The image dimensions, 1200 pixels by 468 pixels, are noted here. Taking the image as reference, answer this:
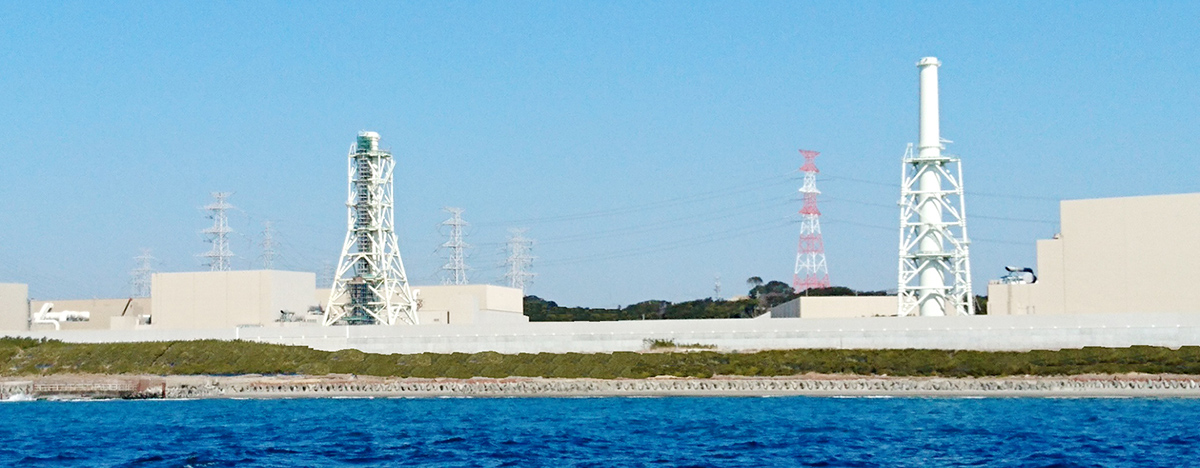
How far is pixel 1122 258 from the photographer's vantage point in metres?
64.9

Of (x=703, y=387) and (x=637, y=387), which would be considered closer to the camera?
(x=703, y=387)

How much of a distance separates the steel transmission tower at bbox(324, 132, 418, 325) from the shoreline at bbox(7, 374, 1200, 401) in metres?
14.7

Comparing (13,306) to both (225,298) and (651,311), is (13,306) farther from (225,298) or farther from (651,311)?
(651,311)

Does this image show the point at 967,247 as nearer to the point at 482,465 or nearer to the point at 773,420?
the point at 773,420

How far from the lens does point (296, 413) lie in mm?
49469

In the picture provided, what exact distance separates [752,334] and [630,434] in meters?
29.1

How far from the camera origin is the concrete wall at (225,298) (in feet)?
261

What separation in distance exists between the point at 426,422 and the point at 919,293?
34.8 m

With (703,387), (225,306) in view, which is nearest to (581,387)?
(703,387)

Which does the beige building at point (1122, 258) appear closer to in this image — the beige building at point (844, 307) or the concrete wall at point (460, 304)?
the beige building at point (844, 307)

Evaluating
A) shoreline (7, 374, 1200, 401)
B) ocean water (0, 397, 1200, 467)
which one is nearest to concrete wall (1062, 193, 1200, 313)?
shoreline (7, 374, 1200, 401)

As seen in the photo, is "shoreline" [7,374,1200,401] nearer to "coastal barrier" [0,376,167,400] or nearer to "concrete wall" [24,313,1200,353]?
"coastal barrier" [0,376,167,400]

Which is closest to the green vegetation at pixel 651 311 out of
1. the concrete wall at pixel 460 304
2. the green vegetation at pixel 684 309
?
the green vegetation at pixel 684 309

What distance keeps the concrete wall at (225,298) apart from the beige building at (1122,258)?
42.2m
